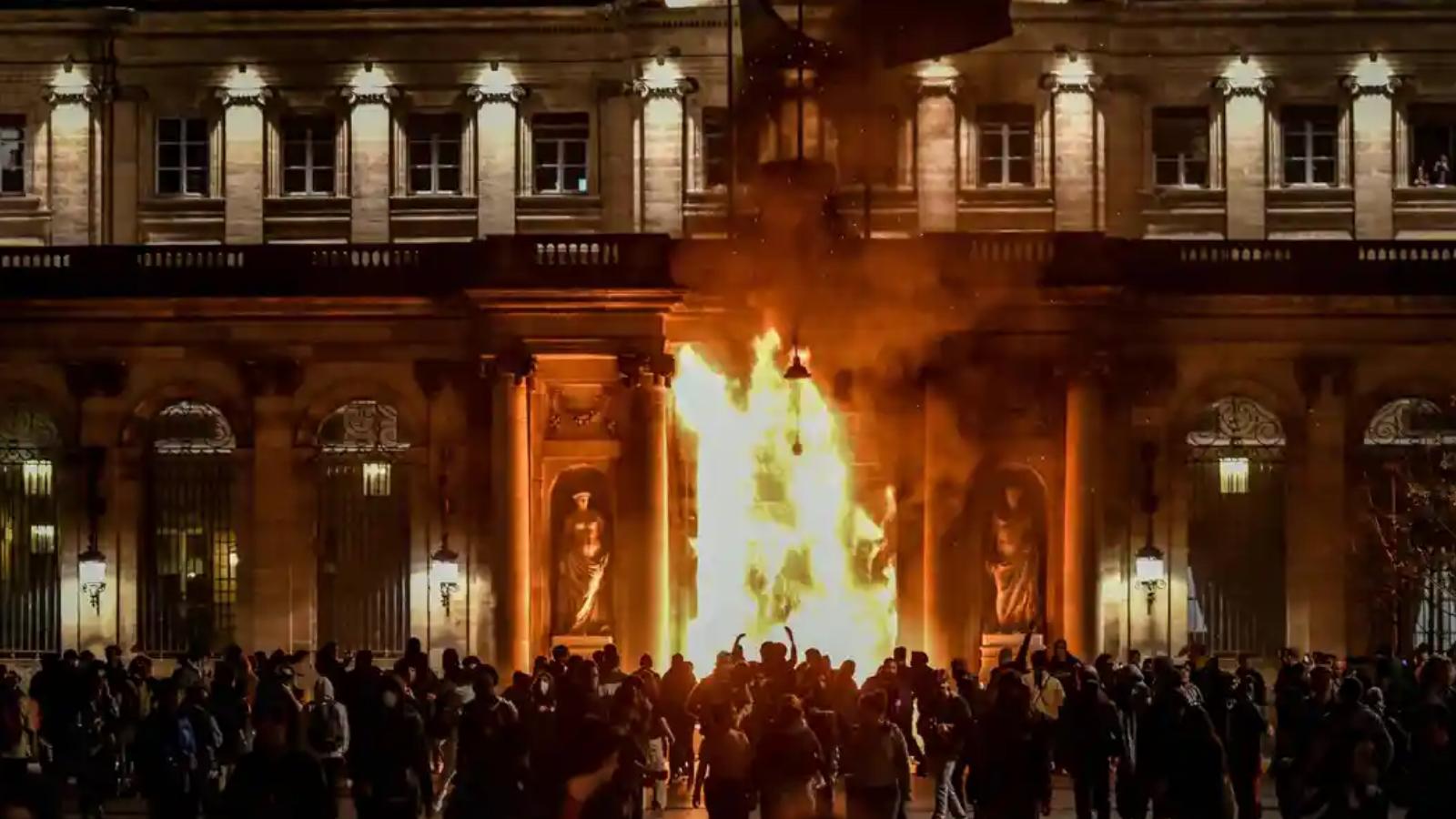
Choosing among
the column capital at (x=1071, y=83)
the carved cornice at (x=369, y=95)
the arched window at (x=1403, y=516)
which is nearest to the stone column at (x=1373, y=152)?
the arched window at (x=1403, y=516)

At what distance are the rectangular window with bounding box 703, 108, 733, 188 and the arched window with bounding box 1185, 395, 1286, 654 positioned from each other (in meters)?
9.28

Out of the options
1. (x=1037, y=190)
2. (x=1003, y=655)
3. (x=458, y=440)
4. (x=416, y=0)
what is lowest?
(x=1003, y=655)

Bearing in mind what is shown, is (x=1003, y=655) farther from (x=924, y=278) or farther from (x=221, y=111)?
(x=221, y=111)

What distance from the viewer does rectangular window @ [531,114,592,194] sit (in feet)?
162

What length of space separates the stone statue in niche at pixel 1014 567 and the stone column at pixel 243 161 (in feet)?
46.3

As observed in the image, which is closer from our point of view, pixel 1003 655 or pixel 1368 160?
pixel 1003 655

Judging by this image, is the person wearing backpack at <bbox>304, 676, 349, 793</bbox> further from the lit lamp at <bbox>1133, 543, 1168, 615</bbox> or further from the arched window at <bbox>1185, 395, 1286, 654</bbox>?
the arched window at <bbox>1185, 395, 1286, 654</bbox>

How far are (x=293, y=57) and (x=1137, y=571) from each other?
1729 cm

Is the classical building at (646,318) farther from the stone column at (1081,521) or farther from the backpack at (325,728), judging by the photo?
the backpack at (325,728)

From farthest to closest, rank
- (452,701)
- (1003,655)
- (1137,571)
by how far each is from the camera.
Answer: (1137,571)
(1003,655)
(452,701)

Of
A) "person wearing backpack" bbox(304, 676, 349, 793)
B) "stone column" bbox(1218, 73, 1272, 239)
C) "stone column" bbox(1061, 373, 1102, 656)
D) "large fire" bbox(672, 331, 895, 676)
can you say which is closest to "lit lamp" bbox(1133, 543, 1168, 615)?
"stone column" bbox(1061, 373, 1102, 656)

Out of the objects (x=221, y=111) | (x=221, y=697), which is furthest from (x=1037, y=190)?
(x=221, y=697)

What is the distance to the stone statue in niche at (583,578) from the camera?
151 ft

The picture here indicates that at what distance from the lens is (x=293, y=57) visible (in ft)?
162
